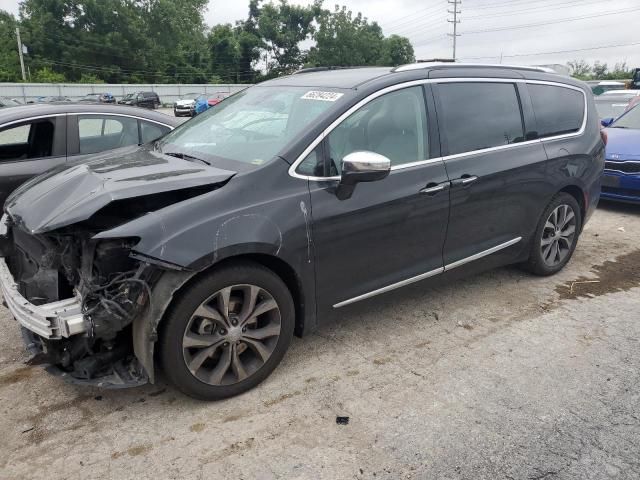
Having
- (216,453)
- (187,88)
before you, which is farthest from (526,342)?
(187,88)

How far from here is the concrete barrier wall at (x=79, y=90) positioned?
41062 mm

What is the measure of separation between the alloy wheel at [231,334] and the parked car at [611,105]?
10.3 metres

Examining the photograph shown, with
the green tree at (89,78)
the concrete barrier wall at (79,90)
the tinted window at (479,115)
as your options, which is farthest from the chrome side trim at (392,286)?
the green tree at (89,78)

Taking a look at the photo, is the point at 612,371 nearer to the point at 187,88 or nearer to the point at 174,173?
the point at 174,173

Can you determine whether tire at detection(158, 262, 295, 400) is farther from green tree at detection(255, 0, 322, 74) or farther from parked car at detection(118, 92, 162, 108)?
green tree at detection(255, 0, 322, 74)

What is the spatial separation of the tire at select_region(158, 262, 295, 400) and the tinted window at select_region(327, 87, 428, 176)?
0.85m

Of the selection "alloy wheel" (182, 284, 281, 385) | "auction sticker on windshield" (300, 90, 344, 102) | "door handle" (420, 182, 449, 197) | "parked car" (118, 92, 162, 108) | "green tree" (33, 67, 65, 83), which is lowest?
"alloy wheel" (182, 284, 281, 385)

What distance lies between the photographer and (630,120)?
8.30 metres

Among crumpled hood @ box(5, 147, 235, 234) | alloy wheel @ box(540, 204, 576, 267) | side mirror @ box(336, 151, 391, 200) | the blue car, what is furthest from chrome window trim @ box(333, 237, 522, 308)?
the blue car

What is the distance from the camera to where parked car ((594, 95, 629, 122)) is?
11.0 meters

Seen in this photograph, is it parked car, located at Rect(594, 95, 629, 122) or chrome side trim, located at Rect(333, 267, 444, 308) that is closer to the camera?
chrome side trim, located at Rect(333, 267, 444, 308)

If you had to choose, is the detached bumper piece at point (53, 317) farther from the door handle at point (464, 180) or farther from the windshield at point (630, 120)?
the windshield at point (630, 120)

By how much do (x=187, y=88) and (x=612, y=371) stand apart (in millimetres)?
56864

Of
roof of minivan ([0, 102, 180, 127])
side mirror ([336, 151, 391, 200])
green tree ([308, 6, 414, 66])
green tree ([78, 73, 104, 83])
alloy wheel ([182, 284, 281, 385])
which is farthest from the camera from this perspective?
green tree ([308, 6, 414, 66])
